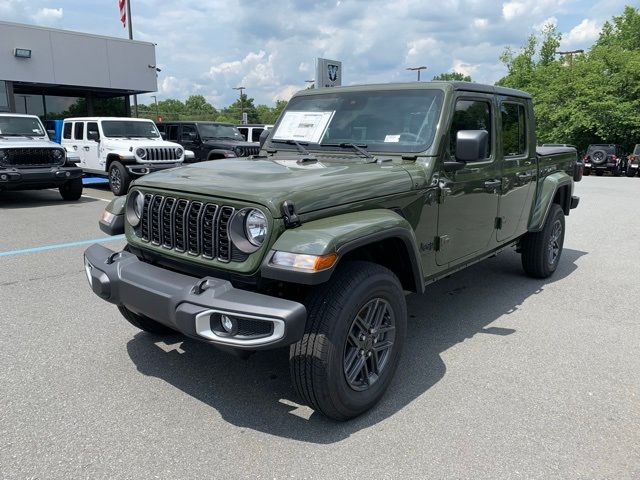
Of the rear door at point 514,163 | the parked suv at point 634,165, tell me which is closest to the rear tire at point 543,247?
the rear door at point 514,163

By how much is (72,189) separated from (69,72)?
14.0 metres

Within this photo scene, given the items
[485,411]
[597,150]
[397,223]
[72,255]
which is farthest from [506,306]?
[597,150]

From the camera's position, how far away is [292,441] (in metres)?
2.71

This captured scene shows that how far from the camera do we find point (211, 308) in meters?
2.48

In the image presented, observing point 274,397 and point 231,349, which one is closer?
point 231,349

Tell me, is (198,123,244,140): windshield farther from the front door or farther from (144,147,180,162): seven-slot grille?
the front door

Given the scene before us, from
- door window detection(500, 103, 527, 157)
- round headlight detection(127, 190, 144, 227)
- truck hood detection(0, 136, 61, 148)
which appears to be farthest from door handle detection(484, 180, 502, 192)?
truck hood detection(0, 136, 61, 148)

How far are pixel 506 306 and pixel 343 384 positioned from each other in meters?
2.59

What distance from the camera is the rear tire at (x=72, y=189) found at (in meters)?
11.3

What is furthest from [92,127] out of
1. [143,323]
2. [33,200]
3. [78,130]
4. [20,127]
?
[143,323]

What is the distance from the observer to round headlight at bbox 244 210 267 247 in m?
2.65

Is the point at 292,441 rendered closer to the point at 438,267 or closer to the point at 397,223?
the point at 397,223

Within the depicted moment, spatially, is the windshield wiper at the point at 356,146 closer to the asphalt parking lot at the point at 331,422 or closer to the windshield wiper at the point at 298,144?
the windshield wiper at the point at 298,144

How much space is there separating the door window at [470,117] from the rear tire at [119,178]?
31.2 ft
